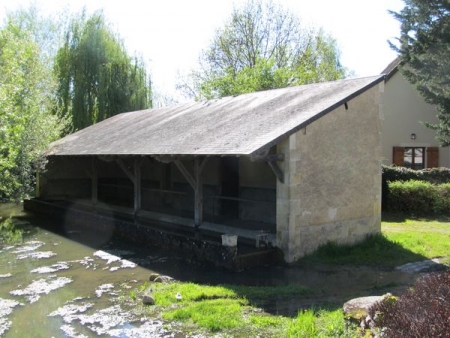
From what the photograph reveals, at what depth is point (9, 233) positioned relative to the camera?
13.1 meters

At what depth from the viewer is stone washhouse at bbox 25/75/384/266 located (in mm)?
8438

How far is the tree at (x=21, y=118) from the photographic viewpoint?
1018 cm

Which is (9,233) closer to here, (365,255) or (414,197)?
(365,255)

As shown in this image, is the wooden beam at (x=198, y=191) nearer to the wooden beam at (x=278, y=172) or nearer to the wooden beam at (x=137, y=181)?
the wooden beam at (x=278, y=172)

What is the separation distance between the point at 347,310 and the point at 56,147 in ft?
45.0

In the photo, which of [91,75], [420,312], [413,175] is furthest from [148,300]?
[91,75]

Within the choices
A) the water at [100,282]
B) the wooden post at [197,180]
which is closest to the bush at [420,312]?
the water at [100,282]

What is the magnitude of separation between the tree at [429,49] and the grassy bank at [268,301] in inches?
203

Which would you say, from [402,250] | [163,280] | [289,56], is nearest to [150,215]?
[163,280]

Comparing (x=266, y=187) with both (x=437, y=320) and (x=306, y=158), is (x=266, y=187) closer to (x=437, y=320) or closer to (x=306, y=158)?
(x=306, y=158)

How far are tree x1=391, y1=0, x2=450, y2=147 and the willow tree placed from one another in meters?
13.4

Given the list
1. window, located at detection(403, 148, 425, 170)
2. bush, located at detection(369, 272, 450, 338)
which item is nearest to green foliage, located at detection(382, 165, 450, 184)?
window, located at detection(403, 148, 425, 170)

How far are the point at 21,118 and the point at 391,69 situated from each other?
52.3 feet

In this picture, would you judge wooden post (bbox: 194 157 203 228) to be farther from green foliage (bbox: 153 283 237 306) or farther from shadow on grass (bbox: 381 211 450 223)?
shadow on grass (bbox: 381 211 450 223)
